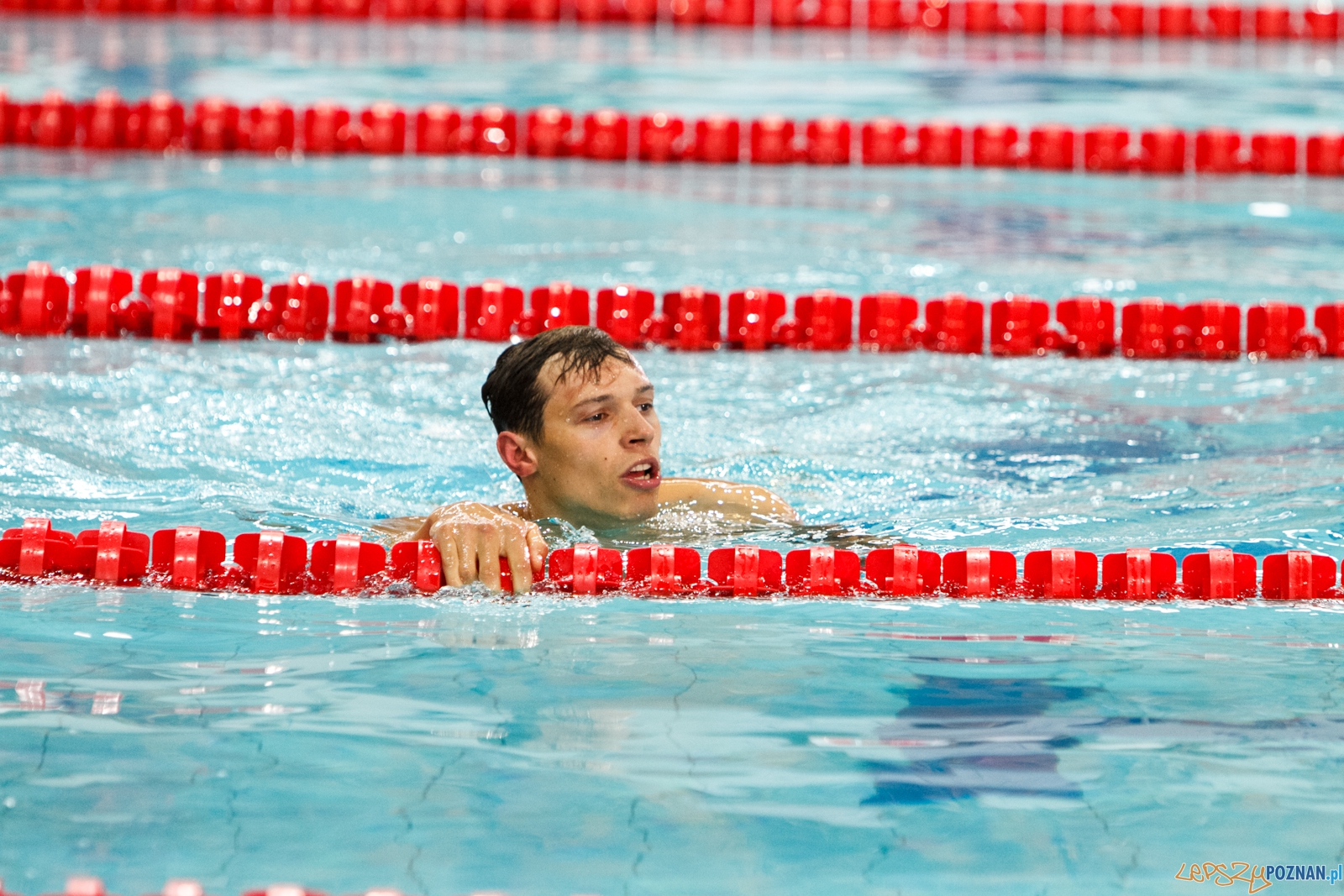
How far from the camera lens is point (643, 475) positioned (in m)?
3.40

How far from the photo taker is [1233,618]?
320 centimetres

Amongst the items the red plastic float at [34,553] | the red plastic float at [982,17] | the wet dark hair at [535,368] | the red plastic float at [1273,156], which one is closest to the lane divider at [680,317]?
the wet dark hair at [535,368]

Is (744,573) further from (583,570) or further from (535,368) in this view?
(535,368)

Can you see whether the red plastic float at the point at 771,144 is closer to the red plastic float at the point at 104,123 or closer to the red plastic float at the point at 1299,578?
the red plastic float at the point at 104,123

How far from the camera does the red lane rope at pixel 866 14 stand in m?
10.3

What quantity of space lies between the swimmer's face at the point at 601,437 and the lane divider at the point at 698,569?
0.53ft

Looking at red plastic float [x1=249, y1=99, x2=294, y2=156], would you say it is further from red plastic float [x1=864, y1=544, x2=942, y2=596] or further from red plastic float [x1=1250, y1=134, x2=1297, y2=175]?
red plastic float [x1=864, y1=544, x2=942, y2=596]

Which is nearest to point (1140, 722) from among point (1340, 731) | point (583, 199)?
point (1340, 731)

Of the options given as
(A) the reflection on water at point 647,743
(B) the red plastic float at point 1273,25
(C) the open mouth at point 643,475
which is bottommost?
(A) the reflection on water at point 647,743

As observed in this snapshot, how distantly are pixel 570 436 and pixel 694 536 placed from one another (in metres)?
0.49

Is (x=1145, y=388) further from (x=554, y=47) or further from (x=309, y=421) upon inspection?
(x=554, y=47)

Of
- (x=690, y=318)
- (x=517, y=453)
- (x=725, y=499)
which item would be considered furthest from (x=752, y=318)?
(x=517, y=453)

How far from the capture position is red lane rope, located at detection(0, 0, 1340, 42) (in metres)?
10.3

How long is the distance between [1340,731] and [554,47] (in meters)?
7.89
